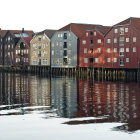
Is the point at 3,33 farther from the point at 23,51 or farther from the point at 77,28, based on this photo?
the point at 77,28

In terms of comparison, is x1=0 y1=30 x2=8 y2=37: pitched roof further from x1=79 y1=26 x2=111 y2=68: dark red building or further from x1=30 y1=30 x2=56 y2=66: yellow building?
x1=79 y1=26 x2=111 y2=68: dark red building

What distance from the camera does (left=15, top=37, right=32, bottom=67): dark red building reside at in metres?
126

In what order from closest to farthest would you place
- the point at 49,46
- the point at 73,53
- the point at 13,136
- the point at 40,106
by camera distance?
the point at 13,136 < the point at 40,106 < the point at 73,53 < the point at 49,46

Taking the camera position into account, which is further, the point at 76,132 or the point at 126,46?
the point at 126,46

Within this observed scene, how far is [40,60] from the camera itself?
116 m

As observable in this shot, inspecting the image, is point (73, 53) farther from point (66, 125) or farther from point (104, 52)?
point (66, 125)

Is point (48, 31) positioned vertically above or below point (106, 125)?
above

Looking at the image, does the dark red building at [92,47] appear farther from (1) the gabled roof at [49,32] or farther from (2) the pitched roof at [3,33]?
(2) the pitched roof at [3,33]

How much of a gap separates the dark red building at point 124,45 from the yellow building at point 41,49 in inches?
1151

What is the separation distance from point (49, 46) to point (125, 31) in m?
34.4

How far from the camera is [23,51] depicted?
127875 mm

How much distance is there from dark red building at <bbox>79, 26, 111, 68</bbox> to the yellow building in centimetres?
1873

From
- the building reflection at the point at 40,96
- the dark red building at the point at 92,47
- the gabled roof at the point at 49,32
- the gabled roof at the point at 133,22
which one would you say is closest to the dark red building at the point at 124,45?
the gabled roof at the point at 133,22

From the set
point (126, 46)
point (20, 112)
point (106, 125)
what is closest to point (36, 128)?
point (106, 125)
